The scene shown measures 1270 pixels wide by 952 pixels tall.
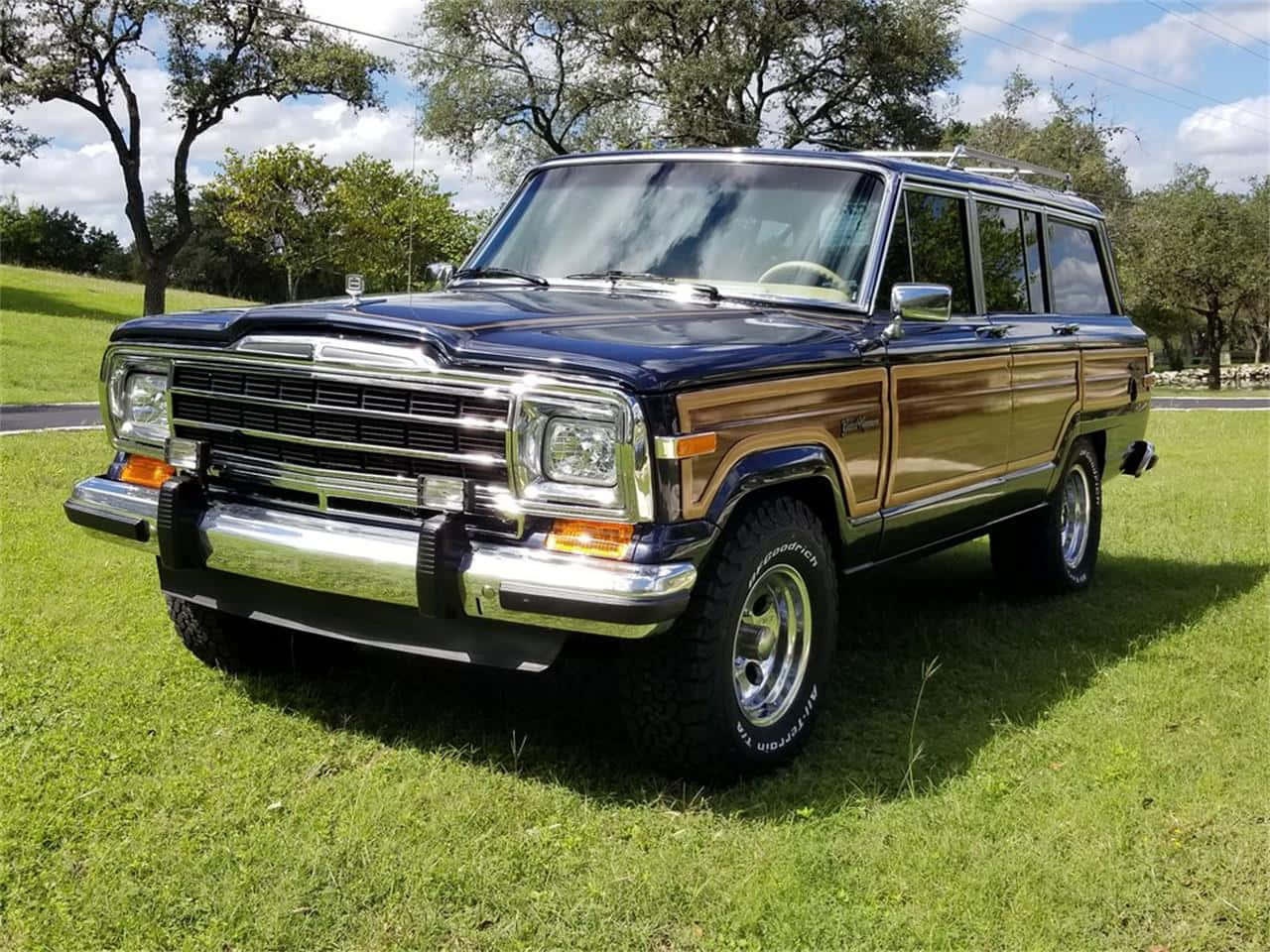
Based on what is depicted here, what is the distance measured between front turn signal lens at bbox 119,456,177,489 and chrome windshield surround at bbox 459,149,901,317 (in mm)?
1529

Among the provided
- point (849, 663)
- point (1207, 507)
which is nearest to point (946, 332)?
point (849, 663)

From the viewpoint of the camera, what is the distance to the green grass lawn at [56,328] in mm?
20312

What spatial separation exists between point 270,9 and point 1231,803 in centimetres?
2816

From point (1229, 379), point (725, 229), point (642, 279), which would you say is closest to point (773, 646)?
point (642, 279)

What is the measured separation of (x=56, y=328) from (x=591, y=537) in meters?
30.3

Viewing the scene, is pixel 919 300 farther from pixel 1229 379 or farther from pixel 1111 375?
pixel 1229 379

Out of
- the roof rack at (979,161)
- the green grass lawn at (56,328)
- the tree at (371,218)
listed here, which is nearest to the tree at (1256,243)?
the tree at (371,218)

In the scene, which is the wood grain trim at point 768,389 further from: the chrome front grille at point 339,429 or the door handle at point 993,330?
the door handle at point 993,330

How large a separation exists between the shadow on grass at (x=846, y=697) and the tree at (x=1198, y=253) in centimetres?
3799

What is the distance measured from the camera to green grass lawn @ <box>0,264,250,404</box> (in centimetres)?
2031

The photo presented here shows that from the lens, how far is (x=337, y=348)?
12.4 ft

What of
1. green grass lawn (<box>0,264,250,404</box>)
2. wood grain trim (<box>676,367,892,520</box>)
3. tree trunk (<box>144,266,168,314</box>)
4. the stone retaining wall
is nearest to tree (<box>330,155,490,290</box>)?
green grass lawn (<box>0,264,250,404</box>)

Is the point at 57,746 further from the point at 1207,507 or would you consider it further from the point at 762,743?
the point at 1207,507

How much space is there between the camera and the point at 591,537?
3.53 meters
